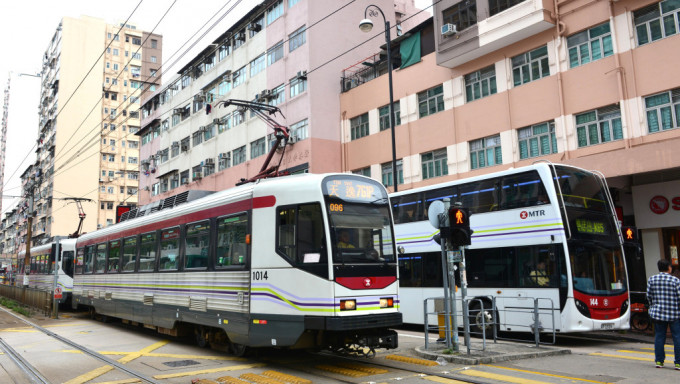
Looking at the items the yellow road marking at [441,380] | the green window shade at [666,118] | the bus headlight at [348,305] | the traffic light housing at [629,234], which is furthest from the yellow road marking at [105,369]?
the green window shade at [666,118]

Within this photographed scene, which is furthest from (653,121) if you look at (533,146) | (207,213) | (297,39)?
(297,39)

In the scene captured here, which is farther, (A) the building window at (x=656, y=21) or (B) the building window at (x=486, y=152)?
(B) the building window at (x=486, y=152)

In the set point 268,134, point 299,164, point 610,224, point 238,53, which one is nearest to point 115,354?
point 610,224

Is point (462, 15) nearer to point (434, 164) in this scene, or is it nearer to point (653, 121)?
point (434, 164)

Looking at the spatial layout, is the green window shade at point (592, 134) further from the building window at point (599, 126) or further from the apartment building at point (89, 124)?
the apartment building at point (89, 124)

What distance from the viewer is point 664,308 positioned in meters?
8.69

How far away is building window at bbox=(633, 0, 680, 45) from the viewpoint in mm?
16250

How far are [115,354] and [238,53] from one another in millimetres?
28311

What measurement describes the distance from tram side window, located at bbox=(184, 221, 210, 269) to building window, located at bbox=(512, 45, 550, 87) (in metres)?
14.0

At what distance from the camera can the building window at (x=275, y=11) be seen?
3250 cm

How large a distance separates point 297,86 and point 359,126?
4.37 meters

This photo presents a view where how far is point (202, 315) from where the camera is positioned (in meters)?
11.1

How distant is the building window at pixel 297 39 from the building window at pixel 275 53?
3.35 feet

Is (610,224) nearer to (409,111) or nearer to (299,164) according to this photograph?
(409,111)
